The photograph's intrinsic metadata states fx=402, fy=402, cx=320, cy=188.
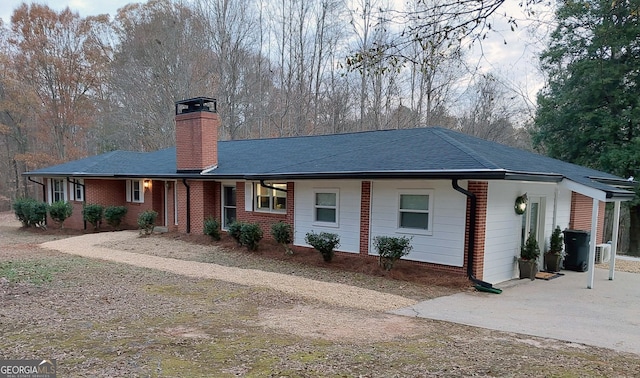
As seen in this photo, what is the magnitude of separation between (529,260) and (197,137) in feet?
35.8

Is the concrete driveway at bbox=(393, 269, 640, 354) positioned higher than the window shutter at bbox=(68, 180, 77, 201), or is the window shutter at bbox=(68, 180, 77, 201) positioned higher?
the window shutter at bbox=(68, 180, 77, 201)

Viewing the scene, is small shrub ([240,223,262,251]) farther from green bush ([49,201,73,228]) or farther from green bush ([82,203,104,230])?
green bush ([49,201,73,228])

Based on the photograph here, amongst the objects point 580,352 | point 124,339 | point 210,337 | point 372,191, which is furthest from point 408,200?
point 124,339

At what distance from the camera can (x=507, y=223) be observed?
8.88 m

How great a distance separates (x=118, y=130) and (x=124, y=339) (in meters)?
28.7

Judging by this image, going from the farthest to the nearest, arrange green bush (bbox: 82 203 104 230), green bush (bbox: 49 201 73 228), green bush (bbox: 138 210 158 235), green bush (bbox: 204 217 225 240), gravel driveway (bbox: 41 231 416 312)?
green bush (bbox: 49 201 73 228), green bush (bbox: 82 203 104 230), green bush (bbox: 138 210 158 235), green bush (bbox: 204 217 225 240), gravel driveway (bbox: 41 231 416 312)

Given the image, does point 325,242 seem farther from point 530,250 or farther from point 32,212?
point 32,212

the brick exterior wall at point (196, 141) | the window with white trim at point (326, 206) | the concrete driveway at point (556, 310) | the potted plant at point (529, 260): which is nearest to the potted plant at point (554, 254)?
the concrete driveway at point (556, 310)

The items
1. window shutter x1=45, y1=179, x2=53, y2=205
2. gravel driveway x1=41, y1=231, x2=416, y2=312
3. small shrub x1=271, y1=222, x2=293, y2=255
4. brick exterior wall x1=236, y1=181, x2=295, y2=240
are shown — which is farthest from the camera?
window shutter x1=45, y1=179, x2=53, y2=205

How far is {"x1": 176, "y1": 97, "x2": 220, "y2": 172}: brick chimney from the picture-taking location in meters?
14.1

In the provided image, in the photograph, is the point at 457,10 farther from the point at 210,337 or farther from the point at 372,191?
the point at 372,191

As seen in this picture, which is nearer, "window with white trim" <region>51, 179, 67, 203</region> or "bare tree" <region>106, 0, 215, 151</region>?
"window with white trim" <region>51, 179, 67, 203</region>

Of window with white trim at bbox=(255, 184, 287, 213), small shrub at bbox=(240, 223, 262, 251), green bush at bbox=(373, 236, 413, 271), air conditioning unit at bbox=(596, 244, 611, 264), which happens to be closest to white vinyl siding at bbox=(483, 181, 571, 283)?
green bush at bbox=(373, 236, 413, 271)

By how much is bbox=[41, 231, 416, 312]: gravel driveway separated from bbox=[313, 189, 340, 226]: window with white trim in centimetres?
230
